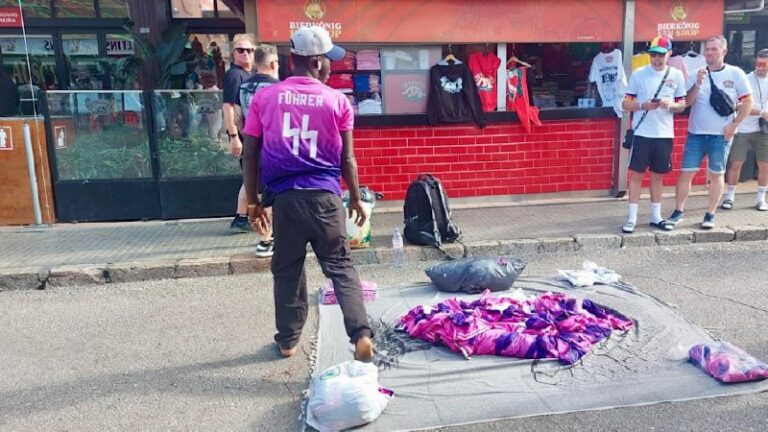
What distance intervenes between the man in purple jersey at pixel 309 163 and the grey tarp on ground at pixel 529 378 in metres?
0.41

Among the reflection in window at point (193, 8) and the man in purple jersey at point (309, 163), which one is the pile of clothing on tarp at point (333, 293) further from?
the reflection in window at point (193, 8)

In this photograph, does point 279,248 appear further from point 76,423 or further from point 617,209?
point 617,209

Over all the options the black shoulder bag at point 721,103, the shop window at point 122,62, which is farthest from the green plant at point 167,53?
the black shoulder bag at point 721,103

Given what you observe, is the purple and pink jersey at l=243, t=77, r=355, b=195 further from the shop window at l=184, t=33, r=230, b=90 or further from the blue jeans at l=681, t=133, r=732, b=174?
the shop window at l=184, t=33, r=230, b=90

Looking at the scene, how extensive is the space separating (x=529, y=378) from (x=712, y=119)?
4569 millimetres

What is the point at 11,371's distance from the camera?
13.5 ft

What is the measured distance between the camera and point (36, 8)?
10234 millimetres

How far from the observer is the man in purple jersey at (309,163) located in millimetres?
3695

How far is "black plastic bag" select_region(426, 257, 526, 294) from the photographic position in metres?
5.13

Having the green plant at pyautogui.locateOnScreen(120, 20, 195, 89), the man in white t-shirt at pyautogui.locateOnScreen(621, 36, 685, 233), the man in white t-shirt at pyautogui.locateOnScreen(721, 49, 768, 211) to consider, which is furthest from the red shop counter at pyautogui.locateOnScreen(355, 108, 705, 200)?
the green plant at pyautogui.locateOnScreen(120, 20, 195, 89)

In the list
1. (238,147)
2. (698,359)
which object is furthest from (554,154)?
(698,359)

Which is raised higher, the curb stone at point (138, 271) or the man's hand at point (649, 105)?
the man's hand at point (649, 105)

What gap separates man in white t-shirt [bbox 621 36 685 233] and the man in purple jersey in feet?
13.6

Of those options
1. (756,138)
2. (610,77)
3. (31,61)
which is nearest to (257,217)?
(610,77)
